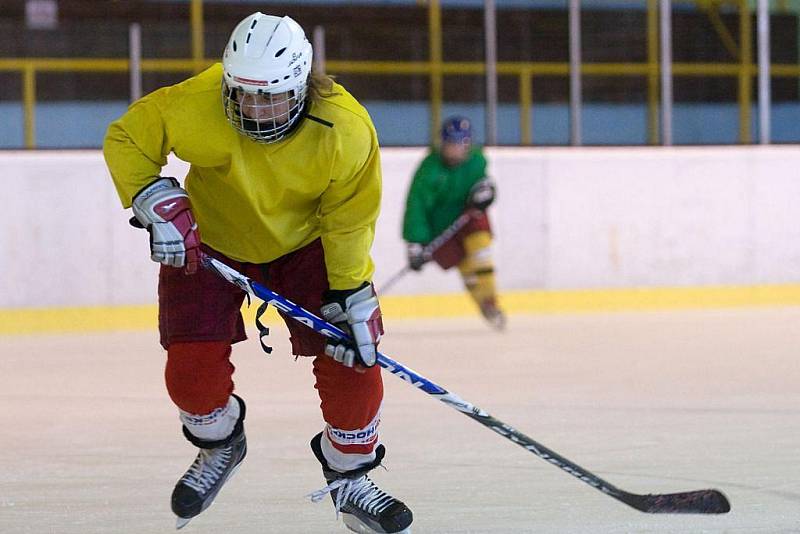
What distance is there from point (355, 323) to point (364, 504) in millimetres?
351

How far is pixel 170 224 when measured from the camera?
2.89m

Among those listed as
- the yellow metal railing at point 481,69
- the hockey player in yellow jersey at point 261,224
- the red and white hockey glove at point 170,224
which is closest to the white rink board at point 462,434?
the hockey player in yellow jersey at point 261,224

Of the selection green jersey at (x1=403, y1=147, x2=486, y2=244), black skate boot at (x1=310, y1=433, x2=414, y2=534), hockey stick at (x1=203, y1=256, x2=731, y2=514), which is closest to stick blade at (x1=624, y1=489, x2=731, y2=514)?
hockey stick at (x1=203, y1=256, x2=731, y2=514)

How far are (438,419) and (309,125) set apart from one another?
6.33 feet

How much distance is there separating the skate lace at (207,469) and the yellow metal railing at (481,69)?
5.80 meters

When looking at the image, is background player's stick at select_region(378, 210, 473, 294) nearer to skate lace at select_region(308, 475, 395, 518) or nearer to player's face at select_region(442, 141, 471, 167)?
player's face at select_region(442, 141, 471, 167)

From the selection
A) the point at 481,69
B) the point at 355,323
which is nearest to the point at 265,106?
the point at 355,323

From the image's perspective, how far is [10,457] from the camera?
4043 mm

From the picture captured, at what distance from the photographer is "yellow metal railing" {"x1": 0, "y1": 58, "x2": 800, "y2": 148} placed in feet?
28.9

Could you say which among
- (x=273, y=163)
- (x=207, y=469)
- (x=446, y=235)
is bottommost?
(x=207, y=469)

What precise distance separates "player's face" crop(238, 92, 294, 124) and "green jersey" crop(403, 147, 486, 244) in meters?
5.13

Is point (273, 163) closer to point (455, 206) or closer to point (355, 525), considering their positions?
point (355, 525)

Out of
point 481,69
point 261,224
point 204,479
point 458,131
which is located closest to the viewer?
point 261,224

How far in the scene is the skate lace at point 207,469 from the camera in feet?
10.3
